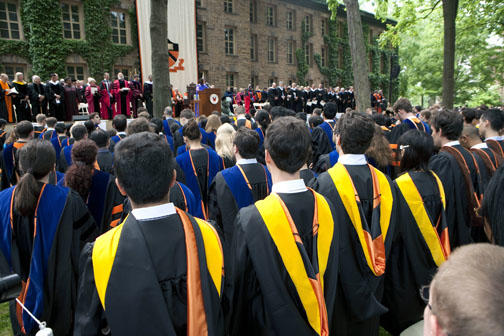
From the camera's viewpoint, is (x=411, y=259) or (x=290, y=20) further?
(x=290, y=20)

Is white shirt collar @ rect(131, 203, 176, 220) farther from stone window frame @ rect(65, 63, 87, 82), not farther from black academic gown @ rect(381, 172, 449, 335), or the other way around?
stone window frame @ rect(65, 63, 87, 82)

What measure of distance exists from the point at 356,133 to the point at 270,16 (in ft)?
92.5

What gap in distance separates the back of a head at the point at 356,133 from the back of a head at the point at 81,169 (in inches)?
91.3

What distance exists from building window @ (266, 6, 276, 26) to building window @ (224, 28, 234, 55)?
14.0 feet

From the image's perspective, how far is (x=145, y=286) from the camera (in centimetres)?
149

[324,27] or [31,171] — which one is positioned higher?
[324,27]

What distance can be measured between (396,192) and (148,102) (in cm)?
1598

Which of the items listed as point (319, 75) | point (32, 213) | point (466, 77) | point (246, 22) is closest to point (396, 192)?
point (32, 213)

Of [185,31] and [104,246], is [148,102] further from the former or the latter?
[104,246]

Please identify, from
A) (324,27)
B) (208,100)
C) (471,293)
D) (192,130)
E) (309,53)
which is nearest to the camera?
(471,293)

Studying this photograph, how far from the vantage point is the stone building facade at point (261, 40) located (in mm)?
23641

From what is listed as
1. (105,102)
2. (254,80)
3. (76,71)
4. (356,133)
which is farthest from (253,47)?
(356,133)

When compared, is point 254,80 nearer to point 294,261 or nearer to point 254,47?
point 254,47

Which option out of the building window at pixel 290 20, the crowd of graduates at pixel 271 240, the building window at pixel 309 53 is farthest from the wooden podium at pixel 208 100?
the building window at pixel 309 53
